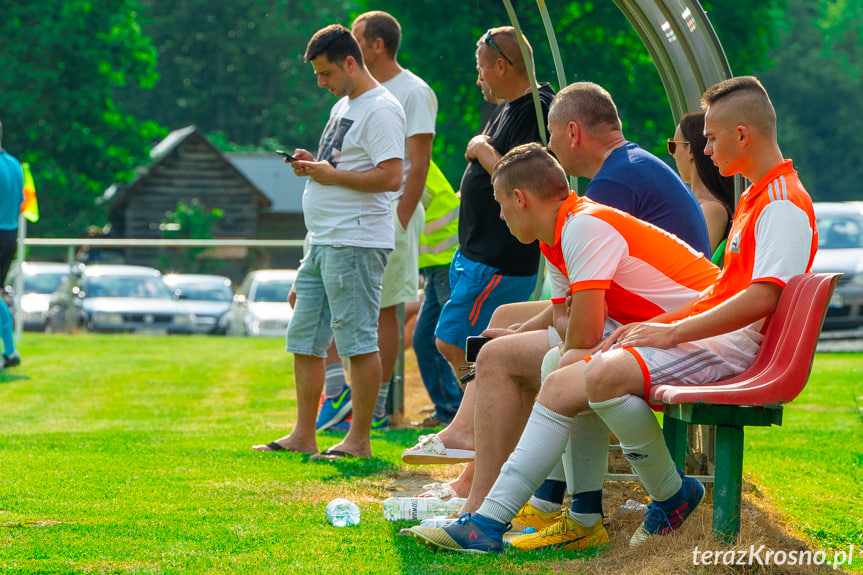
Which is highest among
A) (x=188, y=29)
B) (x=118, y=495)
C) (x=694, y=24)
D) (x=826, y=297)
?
(x=188, y=29)

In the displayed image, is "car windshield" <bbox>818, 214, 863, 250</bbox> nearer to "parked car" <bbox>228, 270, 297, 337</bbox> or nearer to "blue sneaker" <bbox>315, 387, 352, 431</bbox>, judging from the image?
"parked car" <bbox>228, 270, 297, 337</bbox>

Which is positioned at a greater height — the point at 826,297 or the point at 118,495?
the point at 826,297

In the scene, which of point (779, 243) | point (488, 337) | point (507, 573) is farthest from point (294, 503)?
point (779, 243)

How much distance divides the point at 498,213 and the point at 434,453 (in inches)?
62.3

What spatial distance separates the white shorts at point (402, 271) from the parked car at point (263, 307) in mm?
12251

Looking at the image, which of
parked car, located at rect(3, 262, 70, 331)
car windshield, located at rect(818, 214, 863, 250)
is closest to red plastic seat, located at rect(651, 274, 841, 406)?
car windshield, located at rect(818, 214, 863, 250)

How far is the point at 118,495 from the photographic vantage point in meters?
4.60

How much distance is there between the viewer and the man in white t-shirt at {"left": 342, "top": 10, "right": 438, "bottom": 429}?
6.53 metres

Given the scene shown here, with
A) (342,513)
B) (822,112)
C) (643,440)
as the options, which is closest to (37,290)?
(342,513)

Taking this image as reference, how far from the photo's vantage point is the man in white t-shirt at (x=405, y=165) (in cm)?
653

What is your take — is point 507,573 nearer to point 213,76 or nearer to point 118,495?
point 118,495

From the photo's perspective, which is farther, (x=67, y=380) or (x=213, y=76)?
(x=213, y=76)

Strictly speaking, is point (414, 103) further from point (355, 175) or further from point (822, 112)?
point (822, 112)

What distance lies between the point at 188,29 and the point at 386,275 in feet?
193
